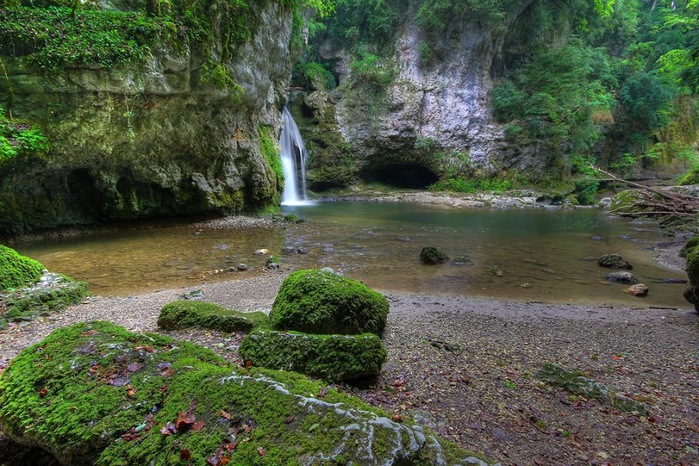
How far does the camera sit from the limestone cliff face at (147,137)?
10258mm

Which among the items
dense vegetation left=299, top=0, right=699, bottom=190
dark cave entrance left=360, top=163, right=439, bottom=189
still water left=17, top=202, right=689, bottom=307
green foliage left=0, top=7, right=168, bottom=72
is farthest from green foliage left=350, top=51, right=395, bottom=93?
green foliage left=0, top=7, right=168, bottom=72

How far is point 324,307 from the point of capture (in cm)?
383

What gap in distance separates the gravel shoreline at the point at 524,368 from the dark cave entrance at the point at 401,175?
1062 inches

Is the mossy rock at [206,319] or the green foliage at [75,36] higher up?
the green foliage at [75,36]

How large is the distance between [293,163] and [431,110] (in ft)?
43.0

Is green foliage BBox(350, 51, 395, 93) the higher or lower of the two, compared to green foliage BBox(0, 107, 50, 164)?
higher

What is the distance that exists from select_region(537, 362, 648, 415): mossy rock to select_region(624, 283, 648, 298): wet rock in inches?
209

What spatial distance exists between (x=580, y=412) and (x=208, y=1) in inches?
588

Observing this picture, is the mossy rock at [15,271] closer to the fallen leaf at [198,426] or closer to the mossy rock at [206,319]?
the mossy rock at [206,319]

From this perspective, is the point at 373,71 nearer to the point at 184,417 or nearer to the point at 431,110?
the point at 431,110

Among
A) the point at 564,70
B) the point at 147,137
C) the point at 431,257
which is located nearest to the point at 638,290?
the point at 431,257

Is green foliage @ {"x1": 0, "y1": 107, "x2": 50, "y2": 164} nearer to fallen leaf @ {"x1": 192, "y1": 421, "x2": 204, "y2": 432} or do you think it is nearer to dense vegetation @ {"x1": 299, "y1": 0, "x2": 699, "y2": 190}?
fallen leaf @ {"x1": 192, "y1": 421, "x2": 204, "y2": 432}

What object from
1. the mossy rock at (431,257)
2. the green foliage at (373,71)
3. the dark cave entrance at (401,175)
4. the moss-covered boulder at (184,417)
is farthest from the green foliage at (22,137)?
the green foliage at (373,71)

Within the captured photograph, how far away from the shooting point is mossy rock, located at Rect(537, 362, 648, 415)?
303 cm
